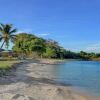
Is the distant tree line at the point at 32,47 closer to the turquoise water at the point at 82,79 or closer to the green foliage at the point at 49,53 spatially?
the green foliage at the point at 49,53

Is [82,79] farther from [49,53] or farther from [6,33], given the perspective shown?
[49,53]

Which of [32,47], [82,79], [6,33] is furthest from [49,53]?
[82,79]

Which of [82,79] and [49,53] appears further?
[49,53]

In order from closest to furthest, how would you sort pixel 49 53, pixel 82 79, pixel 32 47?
pixel 82 79
pixel 32 47
pixel 49 53

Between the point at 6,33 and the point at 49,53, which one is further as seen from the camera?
the point at 49,53

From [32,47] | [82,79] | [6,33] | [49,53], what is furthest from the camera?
[49,53]

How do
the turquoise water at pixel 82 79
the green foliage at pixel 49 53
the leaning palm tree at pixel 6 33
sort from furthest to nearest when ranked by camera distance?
the green foliage at pixel 49 53 < the leaning palm tree at pixel 6 33 < the turquoise water at pixel 82 79

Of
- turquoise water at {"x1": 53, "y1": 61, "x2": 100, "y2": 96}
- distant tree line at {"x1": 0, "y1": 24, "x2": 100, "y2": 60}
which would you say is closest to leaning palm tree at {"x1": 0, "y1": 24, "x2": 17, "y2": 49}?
distant tree line at {"x1": 0, "y1": 24, "x2": 100, "y2": 60}

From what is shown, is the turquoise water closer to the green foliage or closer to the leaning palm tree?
the leaning palm tree

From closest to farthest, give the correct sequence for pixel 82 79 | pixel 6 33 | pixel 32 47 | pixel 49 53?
1. pixel 82 79
2. pixel 6 33
3. pixel 32 47
4. pixel 49 53

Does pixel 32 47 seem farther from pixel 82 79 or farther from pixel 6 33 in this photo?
pixel 82 79

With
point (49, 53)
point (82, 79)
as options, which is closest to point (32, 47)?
point (49, 53)

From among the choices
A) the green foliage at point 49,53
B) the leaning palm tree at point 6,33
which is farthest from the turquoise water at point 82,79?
the green foliage at point 49,53

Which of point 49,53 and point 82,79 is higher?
point 49,53
